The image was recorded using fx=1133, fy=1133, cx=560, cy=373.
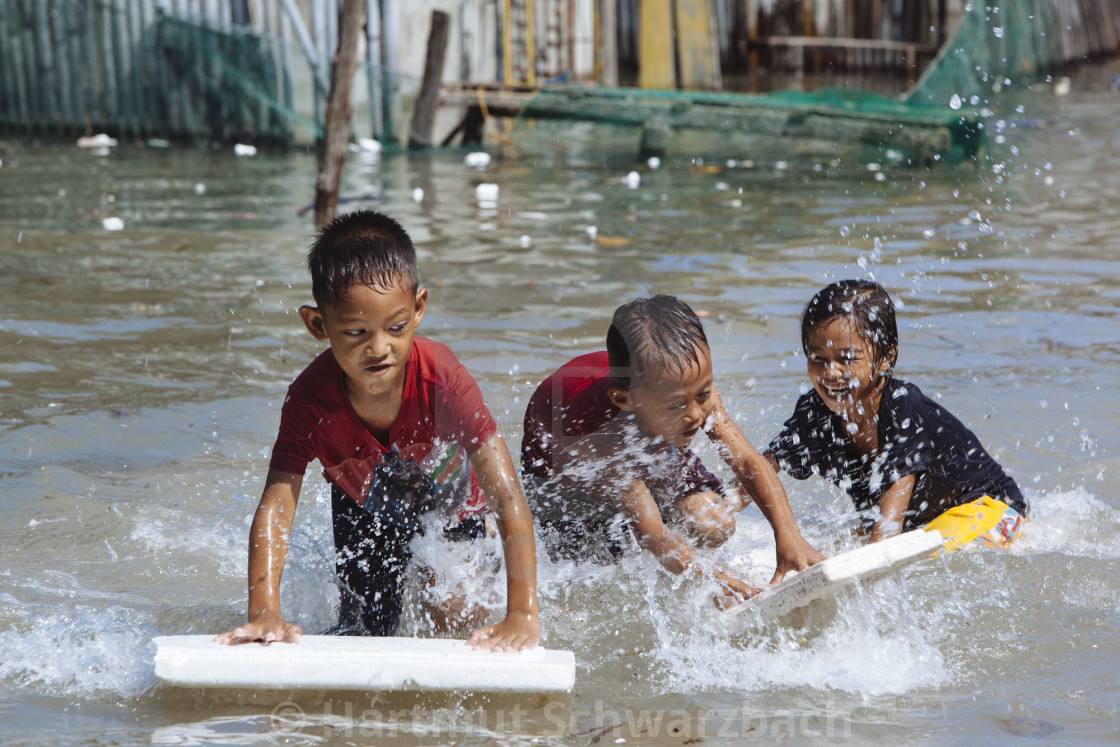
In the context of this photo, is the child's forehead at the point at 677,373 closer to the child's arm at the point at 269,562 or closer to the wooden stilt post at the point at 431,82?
the child's arm at the point at 269,562

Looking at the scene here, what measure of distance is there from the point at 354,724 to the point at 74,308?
4.41m

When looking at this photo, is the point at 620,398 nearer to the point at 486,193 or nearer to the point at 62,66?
the point at 486,193

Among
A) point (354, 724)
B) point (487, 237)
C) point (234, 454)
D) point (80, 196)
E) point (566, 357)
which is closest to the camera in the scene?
point (354, 724)

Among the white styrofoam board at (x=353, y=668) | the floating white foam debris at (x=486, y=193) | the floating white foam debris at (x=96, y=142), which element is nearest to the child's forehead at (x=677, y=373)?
the white styrofoam board at (x=353, y=668)

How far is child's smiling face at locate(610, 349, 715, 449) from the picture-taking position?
3086 mm

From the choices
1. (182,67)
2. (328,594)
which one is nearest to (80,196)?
(182,67)

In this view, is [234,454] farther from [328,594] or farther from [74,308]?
[74,308]

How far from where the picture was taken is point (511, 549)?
2854mm

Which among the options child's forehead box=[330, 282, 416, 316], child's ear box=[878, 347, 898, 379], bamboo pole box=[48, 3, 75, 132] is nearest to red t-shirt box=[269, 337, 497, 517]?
child's forehead box=[330, 282, 416, 316]

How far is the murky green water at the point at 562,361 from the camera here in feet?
9.04

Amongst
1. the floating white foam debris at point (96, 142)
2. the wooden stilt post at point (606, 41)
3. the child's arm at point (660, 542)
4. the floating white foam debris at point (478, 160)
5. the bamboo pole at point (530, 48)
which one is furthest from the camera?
the wooden stilt post at point (606, 41)

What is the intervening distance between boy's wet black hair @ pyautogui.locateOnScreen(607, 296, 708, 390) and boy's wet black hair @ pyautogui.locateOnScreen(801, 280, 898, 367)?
0.48 metres

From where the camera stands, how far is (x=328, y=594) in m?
3.58

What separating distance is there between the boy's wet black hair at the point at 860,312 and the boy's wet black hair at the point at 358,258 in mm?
1280
